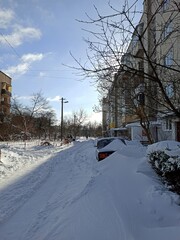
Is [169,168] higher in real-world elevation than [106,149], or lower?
lower

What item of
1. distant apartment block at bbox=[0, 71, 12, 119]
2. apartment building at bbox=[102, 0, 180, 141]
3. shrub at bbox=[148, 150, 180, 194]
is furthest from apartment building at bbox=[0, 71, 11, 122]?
shrub at bbox=[148, 150, 180, 194]

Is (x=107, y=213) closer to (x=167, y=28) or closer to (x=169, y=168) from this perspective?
(x=169, y=168)

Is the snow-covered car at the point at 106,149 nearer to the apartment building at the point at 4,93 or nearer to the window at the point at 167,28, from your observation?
the window at the point at 167,28

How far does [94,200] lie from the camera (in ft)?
21.7

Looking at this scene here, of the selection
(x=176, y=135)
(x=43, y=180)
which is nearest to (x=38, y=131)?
(x=176, y=135)

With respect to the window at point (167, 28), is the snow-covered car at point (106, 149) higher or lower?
lower

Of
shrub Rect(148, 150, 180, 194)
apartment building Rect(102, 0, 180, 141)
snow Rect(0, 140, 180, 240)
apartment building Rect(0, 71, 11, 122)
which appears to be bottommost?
snow Rect(0, 140, 180, 240)

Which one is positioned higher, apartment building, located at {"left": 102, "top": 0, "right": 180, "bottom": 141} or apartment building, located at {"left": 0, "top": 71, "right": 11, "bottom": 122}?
apartment building, located at {"left": 0, "top": 71, "right": 11, "bottom": 122}

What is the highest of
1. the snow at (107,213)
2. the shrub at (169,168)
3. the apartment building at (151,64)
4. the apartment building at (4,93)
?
the apartment building at (4,93)

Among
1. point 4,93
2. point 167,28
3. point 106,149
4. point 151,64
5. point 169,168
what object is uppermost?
point 4,93

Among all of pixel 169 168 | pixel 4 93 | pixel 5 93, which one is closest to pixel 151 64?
pixel 169 168

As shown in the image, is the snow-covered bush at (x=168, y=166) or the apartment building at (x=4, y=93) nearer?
the snow-covered bush at (x=168, y=166)

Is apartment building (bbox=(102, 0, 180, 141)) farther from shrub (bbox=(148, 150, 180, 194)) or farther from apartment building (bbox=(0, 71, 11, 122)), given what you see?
apartment building (bbox=(0, 71, 11, 122))

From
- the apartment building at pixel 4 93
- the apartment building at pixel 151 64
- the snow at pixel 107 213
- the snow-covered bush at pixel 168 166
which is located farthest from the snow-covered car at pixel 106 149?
the apartment building at pixel 4 93
